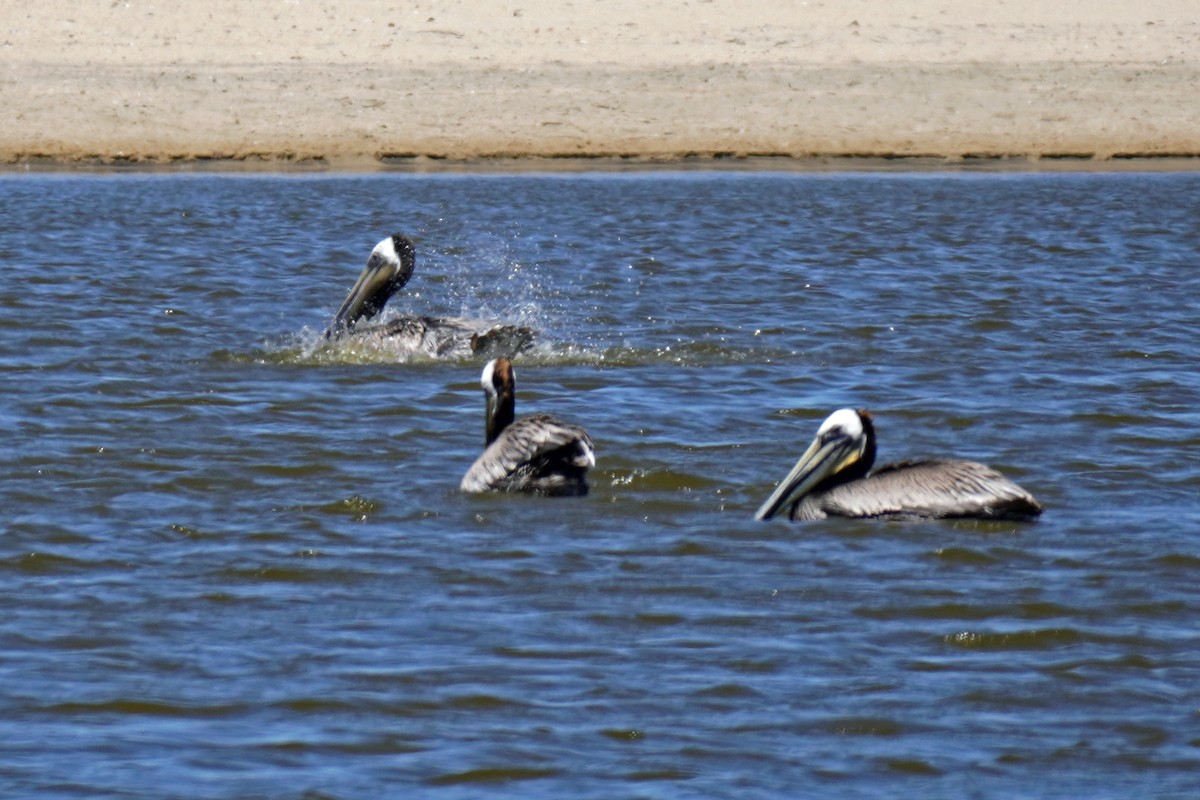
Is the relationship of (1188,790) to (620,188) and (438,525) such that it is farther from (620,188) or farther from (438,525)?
(620,188)

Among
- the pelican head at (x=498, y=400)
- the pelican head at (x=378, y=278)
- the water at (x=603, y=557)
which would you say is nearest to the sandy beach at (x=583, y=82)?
the water at (x=603, y=557)

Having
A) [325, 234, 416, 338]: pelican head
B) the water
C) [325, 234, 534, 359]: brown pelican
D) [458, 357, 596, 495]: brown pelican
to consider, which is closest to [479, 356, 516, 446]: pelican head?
the water

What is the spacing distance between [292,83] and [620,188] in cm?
675

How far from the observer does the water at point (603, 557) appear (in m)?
4.69

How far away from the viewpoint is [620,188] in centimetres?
2314

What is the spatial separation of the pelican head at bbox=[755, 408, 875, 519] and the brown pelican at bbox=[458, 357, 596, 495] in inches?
29.9

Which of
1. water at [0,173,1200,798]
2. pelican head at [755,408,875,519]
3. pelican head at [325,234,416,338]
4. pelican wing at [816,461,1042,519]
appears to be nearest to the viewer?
water at [0,173,1200,798]

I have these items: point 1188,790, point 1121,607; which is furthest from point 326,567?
point 1188,790

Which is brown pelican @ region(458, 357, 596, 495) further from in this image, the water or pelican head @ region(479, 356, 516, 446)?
pelican head @ region(479, 356, 516, 446)

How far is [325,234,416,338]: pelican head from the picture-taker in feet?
39.4

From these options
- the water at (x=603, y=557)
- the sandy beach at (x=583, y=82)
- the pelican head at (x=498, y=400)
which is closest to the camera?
the water at (x=603, y=557)

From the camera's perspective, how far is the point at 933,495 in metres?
7.10

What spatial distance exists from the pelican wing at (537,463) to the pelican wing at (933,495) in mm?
935

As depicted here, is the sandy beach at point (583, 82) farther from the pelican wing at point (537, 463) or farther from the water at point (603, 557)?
the pelican wing at point (537, 463)
